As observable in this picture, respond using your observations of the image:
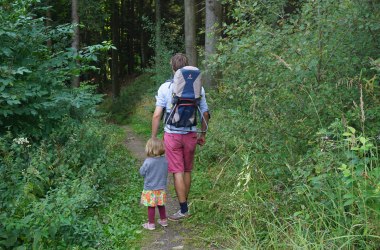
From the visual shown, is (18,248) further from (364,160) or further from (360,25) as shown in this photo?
(360,25)

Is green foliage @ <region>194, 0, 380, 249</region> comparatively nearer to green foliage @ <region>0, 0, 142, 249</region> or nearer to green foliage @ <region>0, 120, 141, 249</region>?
green foliage @ <region>0, 120, 141, 249</region>

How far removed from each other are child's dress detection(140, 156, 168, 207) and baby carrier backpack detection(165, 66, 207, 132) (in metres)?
0.54

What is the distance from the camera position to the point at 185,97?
569 centimetres

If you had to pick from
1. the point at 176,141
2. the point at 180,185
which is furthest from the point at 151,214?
the point at 176,141

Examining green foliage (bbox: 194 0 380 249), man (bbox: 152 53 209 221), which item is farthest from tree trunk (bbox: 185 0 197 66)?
man (bbox: 152 53 209 221)

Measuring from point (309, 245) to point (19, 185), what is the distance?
10.7 ft

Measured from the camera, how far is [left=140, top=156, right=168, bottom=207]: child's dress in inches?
223

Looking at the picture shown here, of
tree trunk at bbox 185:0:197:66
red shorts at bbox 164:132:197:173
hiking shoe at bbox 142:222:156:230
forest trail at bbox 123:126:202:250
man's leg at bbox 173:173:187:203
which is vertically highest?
tree trunk at bbox 185:0:197:66

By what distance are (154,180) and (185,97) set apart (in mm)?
1108

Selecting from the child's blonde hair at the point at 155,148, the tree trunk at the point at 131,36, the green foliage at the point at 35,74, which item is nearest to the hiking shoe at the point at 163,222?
the child's blonde hair at the point at 155,148

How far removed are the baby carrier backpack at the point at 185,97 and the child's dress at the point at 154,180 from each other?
1.77ft

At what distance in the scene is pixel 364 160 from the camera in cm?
383

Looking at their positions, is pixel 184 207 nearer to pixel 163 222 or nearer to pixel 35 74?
pixel 163 222

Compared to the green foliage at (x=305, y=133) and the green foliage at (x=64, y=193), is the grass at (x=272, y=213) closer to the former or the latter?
the green foliage at (x=305, y=133)
